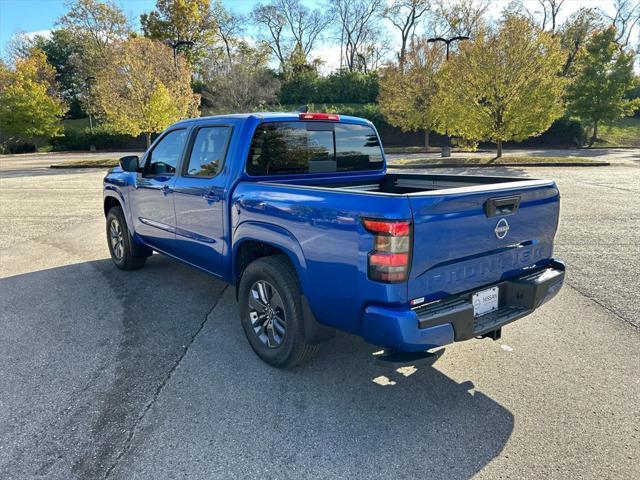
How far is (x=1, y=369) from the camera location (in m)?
3.35

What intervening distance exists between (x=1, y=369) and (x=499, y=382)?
380 cm

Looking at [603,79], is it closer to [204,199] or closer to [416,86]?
[416,86]

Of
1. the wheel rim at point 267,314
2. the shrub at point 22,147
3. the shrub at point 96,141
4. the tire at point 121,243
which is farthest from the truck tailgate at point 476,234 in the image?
the shrub at point 22,147

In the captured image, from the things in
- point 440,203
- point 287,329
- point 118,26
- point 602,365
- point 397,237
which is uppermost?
point 118,26

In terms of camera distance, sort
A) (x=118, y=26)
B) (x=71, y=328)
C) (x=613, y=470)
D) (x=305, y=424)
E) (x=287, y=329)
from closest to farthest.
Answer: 1. (x=613, y=470)
2. (x=305, y=424)
3. (x=287, y=329)
4. (x=71, y=328)
5. (x=118, y=26)

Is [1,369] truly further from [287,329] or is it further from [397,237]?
[397,237]

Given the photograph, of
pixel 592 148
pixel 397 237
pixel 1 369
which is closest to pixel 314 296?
pixel 397 237

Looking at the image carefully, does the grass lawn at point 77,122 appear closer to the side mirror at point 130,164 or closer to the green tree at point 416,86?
the green tree at point 416,86

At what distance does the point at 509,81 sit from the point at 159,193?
17.9 meters

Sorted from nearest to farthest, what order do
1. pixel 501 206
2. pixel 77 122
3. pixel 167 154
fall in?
pixel 501 206, pixel 167 154, pixel 77 122

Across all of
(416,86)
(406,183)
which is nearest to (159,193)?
(406,183)

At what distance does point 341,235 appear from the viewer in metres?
2.54

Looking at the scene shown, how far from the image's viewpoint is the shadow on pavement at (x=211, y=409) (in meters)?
2.36

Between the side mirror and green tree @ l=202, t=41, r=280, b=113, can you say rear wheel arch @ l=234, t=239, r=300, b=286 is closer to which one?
the side mirror
